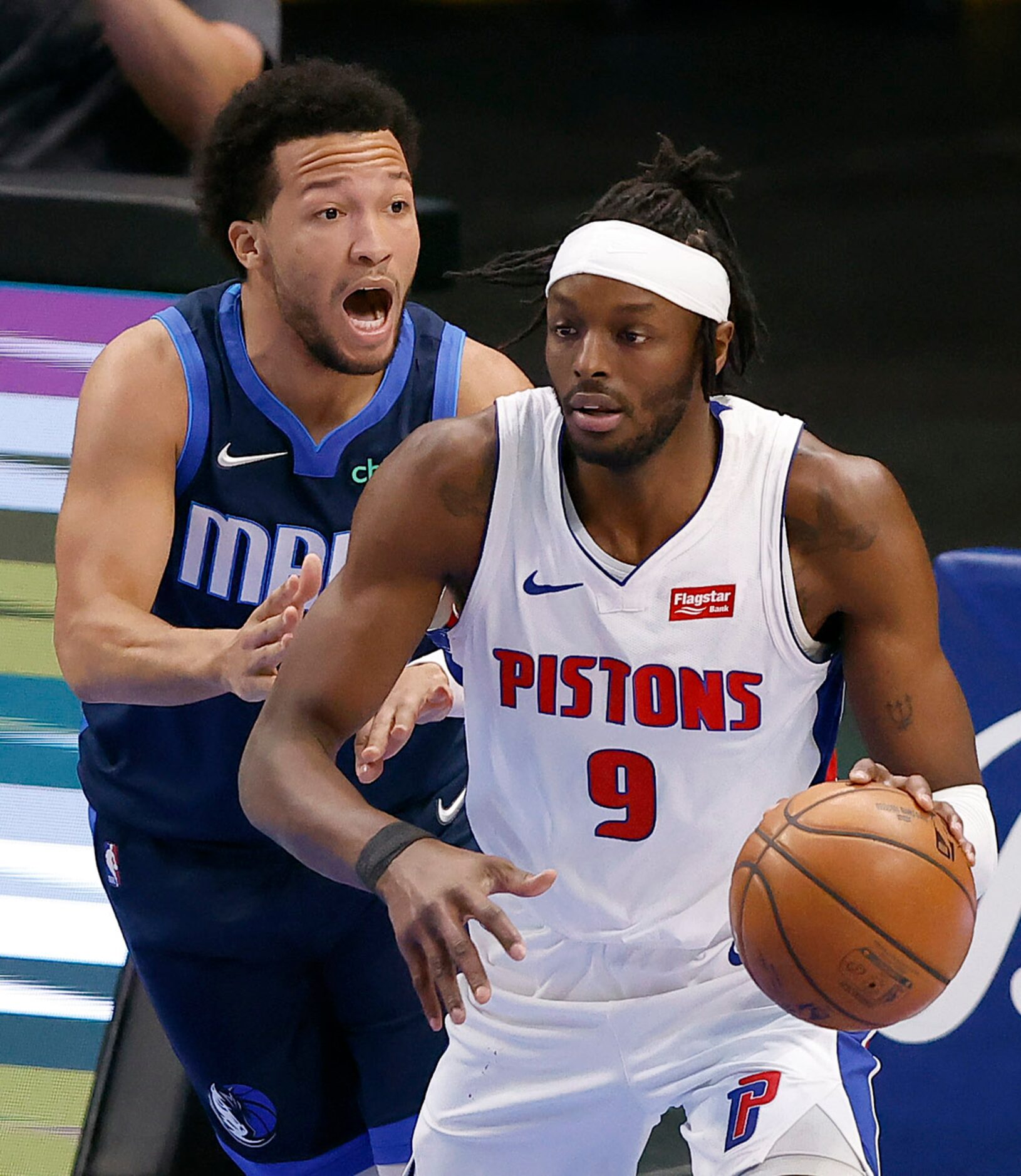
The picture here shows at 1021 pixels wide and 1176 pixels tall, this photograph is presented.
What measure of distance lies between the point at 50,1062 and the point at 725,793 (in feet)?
5.48

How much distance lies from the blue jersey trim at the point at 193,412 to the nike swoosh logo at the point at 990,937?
4.97ft

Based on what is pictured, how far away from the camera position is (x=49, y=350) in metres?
5.57

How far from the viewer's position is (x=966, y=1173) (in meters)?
3.82

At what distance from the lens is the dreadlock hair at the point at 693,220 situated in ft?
9.71

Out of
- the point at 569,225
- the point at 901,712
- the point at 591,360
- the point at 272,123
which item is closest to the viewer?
the point at 591,360

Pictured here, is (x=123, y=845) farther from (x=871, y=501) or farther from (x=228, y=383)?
(x=871, y=501)

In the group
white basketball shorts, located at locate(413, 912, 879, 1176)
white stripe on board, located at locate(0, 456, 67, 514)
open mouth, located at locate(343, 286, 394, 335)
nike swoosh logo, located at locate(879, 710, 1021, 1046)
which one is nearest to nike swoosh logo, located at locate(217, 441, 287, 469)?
open mouth, located at locate(343, 286, 394, 335)

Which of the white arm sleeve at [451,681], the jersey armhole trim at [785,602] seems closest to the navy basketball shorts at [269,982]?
the white arm sleeve at [451,681]

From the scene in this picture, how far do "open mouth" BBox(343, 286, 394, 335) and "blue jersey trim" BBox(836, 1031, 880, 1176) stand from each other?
4.49 feet

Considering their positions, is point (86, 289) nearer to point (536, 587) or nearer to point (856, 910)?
point (536, 587)

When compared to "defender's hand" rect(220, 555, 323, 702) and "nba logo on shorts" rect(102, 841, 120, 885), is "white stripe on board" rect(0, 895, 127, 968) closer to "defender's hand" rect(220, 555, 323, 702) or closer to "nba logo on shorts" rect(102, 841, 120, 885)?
"nba logo on shorts" rect(102, 841, 120, 885)

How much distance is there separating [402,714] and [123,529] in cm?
60

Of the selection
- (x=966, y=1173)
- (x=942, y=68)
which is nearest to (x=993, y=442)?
(x=966, y=1173)

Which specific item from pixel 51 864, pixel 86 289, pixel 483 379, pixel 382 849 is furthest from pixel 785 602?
pixel 86 289
